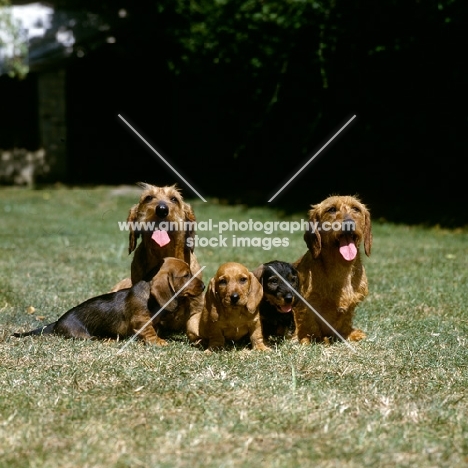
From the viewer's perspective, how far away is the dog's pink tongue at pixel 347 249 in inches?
220

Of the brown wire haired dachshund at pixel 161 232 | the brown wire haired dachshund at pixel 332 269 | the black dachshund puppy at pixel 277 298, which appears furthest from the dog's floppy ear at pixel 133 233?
the brown wire haired dachshund at pixel 332 269

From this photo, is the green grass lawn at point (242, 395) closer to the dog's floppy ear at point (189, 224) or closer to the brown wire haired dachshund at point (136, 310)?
the brown wire haired dachshund at point (136, 310)

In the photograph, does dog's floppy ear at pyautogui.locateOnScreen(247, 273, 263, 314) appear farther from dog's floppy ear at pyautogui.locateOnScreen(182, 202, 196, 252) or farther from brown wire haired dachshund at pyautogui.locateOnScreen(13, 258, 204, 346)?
dog's floppy ear at pyautogui.locateOnScreen(182, 202, 196, 252)

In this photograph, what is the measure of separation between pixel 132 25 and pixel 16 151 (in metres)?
5.26

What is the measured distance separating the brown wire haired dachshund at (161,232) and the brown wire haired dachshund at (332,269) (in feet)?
3.24

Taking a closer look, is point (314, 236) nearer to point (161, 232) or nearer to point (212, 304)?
point (212, 304)

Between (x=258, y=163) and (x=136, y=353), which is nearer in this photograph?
(x=136, y=353)

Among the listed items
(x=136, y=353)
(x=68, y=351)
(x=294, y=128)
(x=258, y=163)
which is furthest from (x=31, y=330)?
(x=258, y=163)

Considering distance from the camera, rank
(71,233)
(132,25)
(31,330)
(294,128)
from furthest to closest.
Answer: (132,25)
(294,128)
(71,233)
(31,330)

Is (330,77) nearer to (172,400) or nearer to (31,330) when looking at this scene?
(31,330)

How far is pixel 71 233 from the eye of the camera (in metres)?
13.0

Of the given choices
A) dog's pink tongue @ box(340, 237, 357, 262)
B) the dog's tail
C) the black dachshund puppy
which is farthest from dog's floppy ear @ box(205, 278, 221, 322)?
the dog's tail

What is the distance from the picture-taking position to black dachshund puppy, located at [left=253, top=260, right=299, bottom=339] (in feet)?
19.0

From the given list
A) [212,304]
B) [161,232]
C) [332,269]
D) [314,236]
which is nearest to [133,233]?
[161,232]
